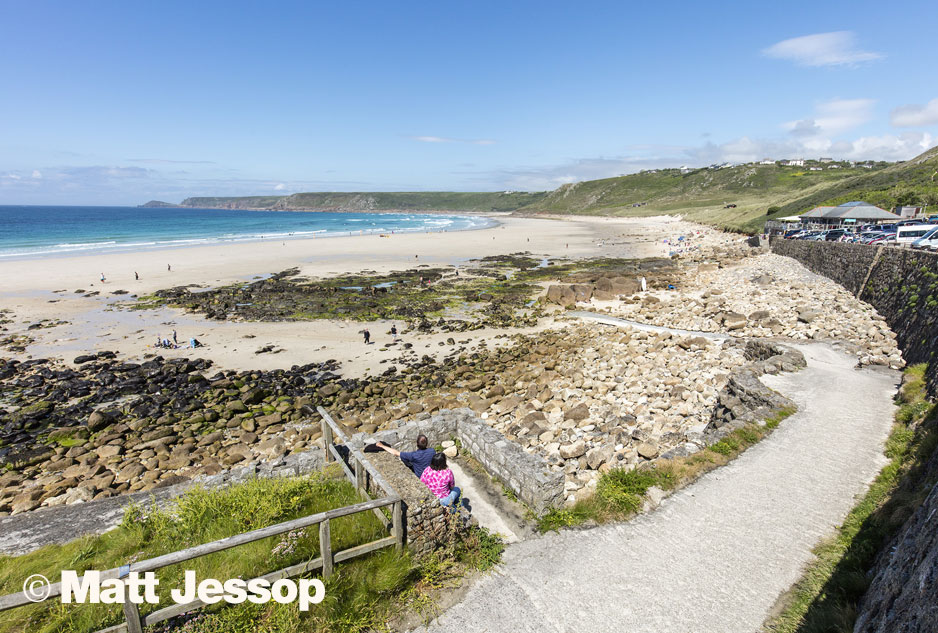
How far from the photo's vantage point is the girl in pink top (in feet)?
25.5

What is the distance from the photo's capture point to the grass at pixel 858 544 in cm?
573

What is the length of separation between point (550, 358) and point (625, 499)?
40.3 ft

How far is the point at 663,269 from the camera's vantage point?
4516 cm

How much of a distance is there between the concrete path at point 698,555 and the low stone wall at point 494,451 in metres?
0.87

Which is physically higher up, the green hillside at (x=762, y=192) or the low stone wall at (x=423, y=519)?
the green hillside at (x=762, y=192)

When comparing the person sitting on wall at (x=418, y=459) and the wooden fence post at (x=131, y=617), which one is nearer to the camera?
the wooden fence post at (x=131, y=617)

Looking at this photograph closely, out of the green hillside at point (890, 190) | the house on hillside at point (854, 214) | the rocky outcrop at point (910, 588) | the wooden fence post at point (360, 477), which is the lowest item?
the wooden fence post at point (360, 477)

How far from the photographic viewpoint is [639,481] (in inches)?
353

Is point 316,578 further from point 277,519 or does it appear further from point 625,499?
point 625,499

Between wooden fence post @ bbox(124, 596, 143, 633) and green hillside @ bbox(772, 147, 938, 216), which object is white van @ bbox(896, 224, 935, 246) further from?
wooden fence post @ bbox(124, 596, 143, 633)

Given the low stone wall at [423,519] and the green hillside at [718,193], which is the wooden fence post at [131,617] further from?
the green hillside at [718,193]

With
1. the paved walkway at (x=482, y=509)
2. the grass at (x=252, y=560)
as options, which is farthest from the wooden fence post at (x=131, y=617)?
the paved walkway at (x=482, y=509)

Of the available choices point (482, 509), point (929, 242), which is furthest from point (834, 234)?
point (482, 509)

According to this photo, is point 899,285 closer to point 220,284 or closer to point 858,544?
point 858,544
